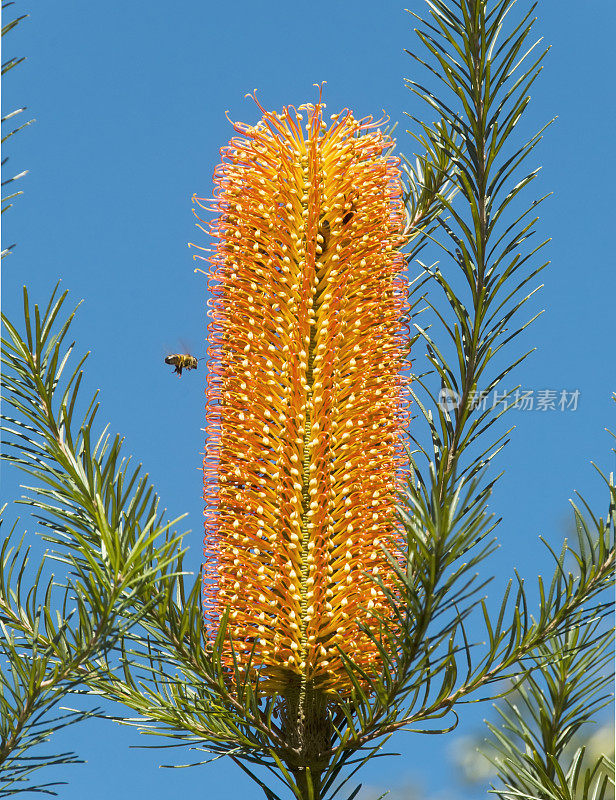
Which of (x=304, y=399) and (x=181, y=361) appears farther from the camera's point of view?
(x=181, y=361)

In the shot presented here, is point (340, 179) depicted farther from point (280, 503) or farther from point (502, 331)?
point (280, 503)

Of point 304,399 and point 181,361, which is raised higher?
point 181,361

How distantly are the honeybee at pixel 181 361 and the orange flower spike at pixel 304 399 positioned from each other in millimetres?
796

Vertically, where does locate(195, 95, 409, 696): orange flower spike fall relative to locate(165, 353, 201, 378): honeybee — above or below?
below

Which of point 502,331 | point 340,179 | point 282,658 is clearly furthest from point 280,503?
point 340,179

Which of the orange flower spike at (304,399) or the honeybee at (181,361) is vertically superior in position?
the honeybee at (181,361)

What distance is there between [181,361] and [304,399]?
109cm

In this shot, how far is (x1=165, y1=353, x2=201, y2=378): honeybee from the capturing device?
2938 mm

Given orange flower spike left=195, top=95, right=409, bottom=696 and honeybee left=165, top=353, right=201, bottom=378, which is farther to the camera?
honeybee left=165, top=353, right=201, bottom=378

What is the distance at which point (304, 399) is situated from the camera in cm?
196

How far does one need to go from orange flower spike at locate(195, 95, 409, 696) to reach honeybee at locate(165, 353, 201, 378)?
0.80 m

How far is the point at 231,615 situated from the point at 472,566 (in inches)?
21.9

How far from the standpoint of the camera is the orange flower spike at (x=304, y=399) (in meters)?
1.89

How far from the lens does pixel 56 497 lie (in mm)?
1708
